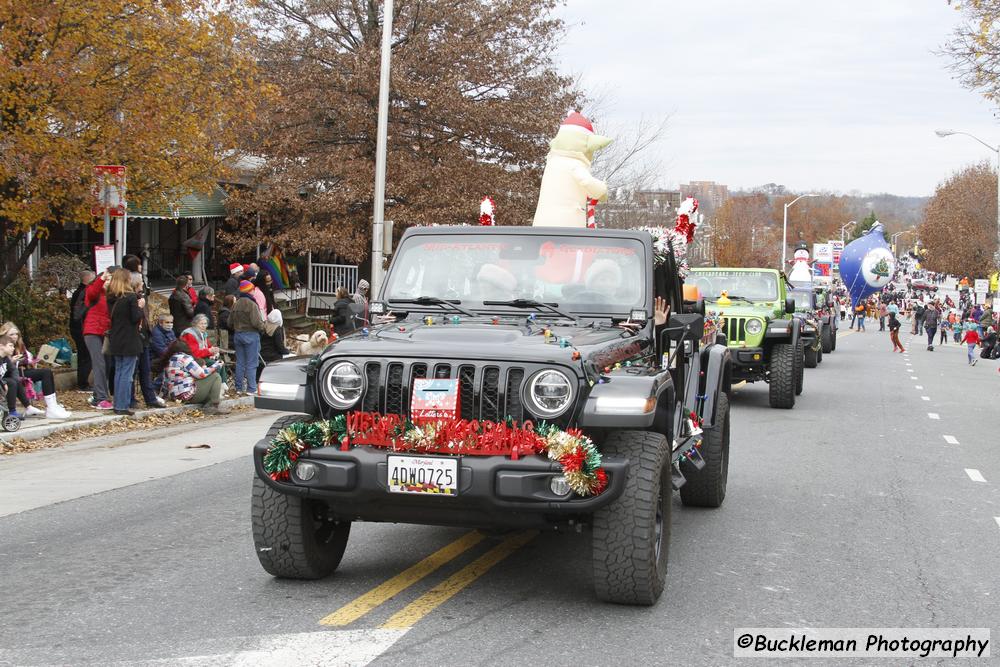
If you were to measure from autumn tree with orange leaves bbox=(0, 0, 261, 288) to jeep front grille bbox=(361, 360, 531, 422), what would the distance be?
8.89 metres

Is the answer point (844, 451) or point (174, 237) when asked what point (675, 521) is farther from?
point (174, 237)

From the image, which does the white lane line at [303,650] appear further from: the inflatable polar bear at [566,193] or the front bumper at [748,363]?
the front bumper at [748,363]

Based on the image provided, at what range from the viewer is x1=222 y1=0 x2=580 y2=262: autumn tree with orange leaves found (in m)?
26.6

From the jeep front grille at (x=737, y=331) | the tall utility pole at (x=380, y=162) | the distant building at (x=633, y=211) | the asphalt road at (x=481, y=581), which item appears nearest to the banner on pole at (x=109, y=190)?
the asphalt road at (x=481, y=581)

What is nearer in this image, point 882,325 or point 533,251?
point 533,251

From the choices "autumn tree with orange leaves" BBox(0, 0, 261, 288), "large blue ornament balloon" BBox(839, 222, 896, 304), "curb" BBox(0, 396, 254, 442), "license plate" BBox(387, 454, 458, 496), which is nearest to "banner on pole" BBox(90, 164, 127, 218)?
"autumn tree with orange leaves" BBox(0, 0, 261, 288)

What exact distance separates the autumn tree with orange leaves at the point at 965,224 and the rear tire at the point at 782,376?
5994 centimetres

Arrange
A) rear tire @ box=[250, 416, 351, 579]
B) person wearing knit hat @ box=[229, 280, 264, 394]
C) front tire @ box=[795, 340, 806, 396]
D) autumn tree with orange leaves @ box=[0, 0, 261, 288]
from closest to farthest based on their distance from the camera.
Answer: rear tire @ box=[250, 416, 351, 579] < autumn tree with orange leaves @ box=[0, 0, 261, 288] < person wearing knit hat @ box=[229, 280, 264, 394] < front tire @ box=[795, 340, 806, 396]

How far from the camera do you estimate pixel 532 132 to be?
2758cm

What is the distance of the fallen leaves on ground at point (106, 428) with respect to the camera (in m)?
11.4

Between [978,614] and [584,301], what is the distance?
2656mm

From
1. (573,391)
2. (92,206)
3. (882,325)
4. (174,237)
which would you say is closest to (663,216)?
(174,237)

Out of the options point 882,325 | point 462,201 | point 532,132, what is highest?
point 532,132

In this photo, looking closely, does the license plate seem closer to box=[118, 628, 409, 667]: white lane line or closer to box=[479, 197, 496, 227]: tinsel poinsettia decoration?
box=[118, 628, 409, 667]: white lane line
